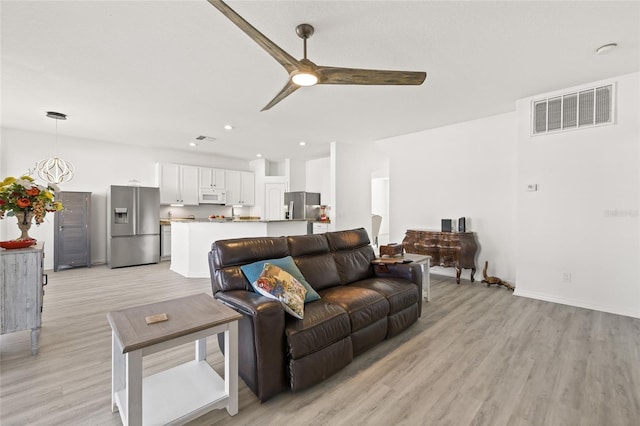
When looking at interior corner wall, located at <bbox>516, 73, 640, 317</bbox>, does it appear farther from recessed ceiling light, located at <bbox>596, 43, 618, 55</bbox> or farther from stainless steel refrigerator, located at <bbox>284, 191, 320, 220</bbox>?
stainless steel refrigerator, located at <bbox>284, 191, 320, 220</bbox>

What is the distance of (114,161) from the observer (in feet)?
20.9

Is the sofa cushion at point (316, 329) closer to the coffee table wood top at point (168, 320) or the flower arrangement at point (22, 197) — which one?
the coffee table wood top at point (168, 320)

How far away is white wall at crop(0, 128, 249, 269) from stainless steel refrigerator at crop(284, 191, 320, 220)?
292cm

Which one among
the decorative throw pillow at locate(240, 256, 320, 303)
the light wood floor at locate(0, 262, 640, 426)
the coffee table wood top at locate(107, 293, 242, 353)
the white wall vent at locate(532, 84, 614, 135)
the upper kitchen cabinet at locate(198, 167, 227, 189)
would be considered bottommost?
the light wood floor at locate(0, 262, 640, 426)

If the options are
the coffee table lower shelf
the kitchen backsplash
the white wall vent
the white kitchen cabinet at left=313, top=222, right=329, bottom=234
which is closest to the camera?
the coffee table lower shelf

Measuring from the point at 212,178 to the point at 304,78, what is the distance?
6182mm

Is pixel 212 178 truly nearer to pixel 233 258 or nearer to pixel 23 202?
pixel 23 202

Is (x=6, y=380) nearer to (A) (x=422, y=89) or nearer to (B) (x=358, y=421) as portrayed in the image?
(B) (x=358, y=421)

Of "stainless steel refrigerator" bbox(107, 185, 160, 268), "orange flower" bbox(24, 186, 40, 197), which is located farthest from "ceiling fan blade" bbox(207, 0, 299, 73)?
"stainless steel refrigerator" bbox(107, 185, 160, 268)

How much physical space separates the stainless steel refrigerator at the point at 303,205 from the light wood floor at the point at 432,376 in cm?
436

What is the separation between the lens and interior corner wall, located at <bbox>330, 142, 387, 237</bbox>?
627 centimetres

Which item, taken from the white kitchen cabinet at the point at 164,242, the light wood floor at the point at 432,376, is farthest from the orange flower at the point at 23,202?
the white kitchen cabinet at the point at 164,242

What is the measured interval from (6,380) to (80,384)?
0.56 metres

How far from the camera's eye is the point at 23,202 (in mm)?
2467
